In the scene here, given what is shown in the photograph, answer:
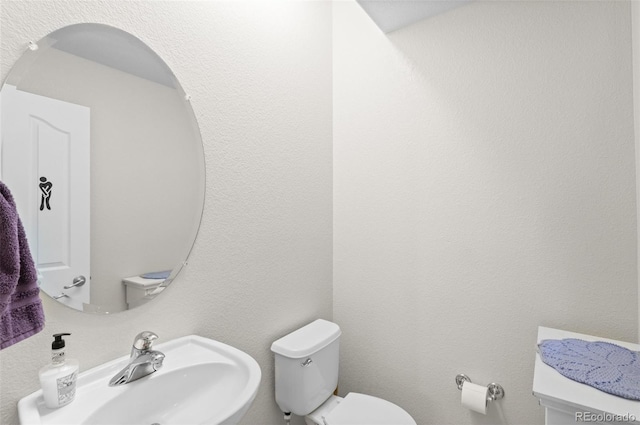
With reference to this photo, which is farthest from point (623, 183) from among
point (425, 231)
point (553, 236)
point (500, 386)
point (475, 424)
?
point (475, 424)

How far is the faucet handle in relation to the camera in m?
0.95

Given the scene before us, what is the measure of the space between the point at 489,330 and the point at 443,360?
0.91ft

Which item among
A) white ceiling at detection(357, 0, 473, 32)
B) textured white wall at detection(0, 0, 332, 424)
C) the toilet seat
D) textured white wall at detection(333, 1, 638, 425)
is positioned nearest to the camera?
textured white wall at detection(0, 0, 332, 424)

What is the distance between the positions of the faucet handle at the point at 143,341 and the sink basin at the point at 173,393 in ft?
0.24

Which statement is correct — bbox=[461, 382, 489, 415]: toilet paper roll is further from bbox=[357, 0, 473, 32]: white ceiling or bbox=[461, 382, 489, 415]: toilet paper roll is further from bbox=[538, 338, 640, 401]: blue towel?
bbox=[357, 0, 473, 32]: white ceiling

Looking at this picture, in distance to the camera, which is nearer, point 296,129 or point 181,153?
point 181,153

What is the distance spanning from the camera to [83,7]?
2.96ft

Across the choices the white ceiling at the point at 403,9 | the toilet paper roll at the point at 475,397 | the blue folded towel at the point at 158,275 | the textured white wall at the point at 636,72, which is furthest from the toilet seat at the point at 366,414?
Result: the white ceiling at the point at 403,9

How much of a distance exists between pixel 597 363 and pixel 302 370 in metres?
1.06

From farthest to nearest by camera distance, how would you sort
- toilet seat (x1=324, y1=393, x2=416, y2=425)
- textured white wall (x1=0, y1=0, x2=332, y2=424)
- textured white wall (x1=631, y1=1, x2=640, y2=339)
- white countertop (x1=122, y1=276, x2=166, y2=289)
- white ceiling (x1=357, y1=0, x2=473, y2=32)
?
white ceiling (x1=357, y1=0, x2=473, y2=32) → toilet seat (x1=324, y1=393, x2=416, y2=425) → textured white wall (x1=631, y1=1, x2=640, y2=339) → white countertop (x1=122, y1=276, x2=166, y2=289) → textured white wall (x1=0, y1=0, x2=332, y2=424)

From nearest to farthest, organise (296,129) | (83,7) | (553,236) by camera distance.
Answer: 1. (83,7)
2. (553,236)
3. (296,129)

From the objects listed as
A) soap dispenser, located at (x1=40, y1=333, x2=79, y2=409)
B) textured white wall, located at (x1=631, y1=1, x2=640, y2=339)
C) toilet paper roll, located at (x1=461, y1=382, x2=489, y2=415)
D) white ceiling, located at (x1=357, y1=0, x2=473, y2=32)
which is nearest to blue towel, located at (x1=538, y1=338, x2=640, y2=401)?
toilet paper roll, located at (x1=461, y1=382, x2=489, y2=415)

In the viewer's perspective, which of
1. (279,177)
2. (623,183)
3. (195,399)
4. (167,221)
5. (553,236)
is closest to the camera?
(195,399)

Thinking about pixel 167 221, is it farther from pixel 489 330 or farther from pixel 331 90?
pixel 489 330
